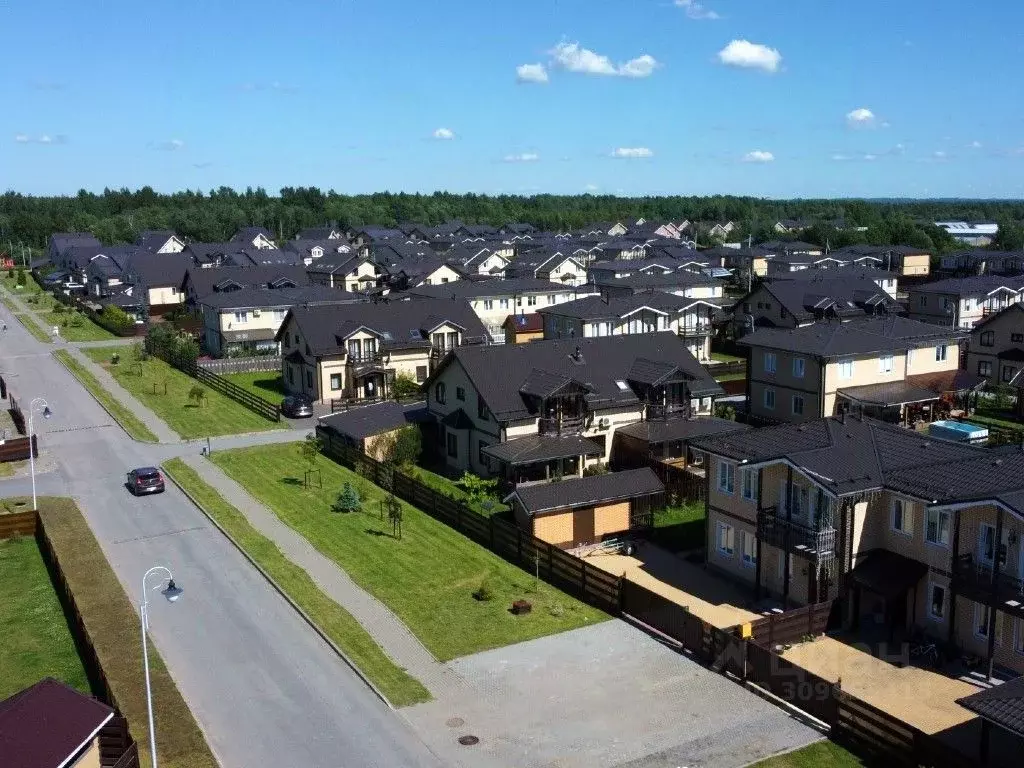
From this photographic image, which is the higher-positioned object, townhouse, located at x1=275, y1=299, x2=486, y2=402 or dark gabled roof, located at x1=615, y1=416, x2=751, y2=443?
townhouse, located at x1=275, y1=299, x2=486, y2=402

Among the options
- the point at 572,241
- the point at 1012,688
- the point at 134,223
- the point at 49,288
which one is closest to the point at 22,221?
the point at 134,223

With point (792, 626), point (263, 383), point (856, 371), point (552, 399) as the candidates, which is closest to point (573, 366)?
point (552, 399)

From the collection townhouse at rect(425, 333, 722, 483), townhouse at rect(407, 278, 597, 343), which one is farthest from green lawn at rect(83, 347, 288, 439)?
townhouse at rect(407, 278, 597, 343)

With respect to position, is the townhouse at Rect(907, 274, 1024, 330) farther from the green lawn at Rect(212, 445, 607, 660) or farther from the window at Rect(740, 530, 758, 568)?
the green lawn at Rect(212, 445, 607, 660)

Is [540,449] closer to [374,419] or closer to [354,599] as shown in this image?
[374,419]

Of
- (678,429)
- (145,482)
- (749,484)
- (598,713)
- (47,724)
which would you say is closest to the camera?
(47,724)

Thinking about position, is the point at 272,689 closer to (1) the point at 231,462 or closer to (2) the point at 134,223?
(1) the point at 231,462
